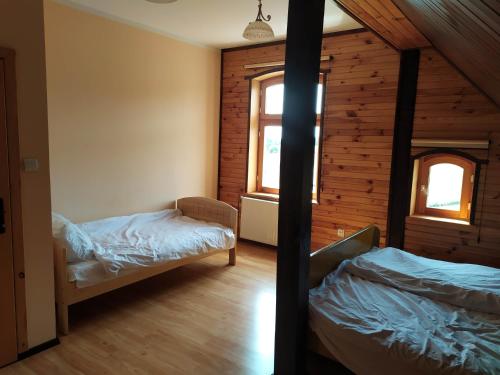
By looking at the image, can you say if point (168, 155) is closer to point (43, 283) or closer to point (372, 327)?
point (43, 283)

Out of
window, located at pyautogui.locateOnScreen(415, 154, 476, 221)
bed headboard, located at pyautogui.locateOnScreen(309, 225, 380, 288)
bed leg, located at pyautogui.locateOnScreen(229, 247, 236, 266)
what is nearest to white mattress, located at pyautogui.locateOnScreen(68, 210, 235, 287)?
bed leg, located at pyautogui.locateOnScreen(229, 247, 236, 266)

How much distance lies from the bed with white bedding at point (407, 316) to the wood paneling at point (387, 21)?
185 centimetres

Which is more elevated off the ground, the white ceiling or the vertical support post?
the white ceiling

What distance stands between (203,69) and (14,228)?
3.60 meters

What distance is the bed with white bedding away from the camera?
6.13 ft

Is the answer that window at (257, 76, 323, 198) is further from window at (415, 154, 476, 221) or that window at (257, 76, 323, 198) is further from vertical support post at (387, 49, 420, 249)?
window at (415, 154, 476, 221)

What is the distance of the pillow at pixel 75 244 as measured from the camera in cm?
288

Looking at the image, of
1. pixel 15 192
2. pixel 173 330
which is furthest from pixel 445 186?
pixel 15 192

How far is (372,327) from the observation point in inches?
81.3

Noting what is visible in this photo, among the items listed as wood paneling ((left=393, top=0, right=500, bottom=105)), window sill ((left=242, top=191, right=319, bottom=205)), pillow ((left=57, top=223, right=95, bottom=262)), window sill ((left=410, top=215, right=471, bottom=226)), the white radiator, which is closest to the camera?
wood paneling ((left=393, top=0, right=500, bottom=105))

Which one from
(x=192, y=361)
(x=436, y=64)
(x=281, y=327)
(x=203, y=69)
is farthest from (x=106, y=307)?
(x=436, y=64)

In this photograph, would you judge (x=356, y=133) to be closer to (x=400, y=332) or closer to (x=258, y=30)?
(x=258, y=30)

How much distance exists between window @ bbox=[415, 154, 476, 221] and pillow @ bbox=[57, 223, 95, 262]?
3.42 meters

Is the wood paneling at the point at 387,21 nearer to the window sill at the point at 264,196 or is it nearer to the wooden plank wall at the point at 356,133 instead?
the wooden plank wall at the point at 356,133
